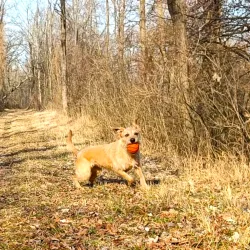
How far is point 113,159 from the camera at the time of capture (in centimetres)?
679

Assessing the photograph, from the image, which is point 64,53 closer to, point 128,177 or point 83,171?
point 83,171

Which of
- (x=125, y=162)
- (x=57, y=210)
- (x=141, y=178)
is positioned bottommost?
(x=57, y=210)

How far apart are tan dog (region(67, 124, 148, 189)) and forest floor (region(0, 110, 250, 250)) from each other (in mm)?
245

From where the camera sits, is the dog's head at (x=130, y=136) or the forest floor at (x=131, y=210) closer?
the forest floor at (x=131, y=210)

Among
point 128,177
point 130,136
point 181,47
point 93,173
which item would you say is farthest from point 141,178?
point 181,47

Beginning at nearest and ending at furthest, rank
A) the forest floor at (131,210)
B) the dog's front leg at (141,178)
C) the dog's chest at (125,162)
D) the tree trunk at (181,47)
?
the forest floor at (131,210)
the dog's front leg at (141,178)
the dog's chest at (125,162)
the tree trunk at (181,47)

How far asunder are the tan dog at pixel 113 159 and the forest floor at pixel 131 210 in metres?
0.24

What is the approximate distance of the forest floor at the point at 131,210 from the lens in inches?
164

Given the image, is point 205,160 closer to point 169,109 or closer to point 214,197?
point 169,109

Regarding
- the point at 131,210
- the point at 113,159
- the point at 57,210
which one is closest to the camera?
the point at 131,210

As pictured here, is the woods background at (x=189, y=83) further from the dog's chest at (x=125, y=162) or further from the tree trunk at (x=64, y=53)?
the tree trunk at (x=64, y=53)

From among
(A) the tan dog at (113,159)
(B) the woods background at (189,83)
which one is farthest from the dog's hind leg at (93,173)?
(B) the woods background at (189,83)

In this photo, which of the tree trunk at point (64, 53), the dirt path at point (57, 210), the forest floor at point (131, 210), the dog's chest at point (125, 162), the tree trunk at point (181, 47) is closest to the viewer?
the forest floor at point (131, 210)

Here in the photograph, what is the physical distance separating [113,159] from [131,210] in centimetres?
167
